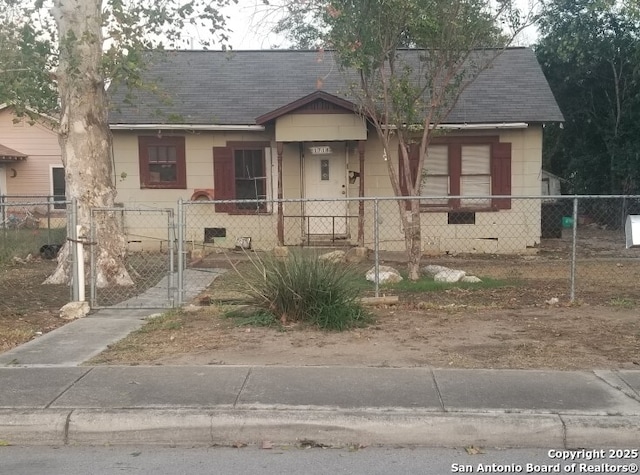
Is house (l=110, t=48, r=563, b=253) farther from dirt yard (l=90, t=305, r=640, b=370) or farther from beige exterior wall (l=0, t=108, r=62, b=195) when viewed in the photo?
beige exterior wall (l=0, t=108, r=62, b=195)

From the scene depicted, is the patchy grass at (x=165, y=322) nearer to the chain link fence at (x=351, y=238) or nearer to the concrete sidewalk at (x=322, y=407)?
the concrete sidewalk at (x=322, y=407)

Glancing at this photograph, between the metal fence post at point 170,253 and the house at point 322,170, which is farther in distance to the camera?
the house at point 322,170

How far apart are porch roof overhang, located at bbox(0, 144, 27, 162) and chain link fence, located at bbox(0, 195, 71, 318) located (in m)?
3.21

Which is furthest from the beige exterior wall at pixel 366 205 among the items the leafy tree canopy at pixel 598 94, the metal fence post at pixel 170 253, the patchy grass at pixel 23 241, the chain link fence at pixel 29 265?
the leafy tree canopy at pixel 598 94

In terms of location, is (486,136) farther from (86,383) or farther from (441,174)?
(86,383)

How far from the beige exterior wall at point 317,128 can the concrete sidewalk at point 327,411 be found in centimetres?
961

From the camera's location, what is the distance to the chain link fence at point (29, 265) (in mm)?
9456

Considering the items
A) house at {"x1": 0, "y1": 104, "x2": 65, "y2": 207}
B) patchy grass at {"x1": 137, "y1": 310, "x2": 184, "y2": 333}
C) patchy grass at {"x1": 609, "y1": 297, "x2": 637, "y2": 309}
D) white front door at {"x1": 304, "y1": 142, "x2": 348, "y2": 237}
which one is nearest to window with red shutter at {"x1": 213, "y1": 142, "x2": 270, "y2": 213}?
white front door at {"x1": 304, "y1": 142, "x2": 348, "y2": 237}

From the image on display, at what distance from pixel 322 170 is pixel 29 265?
6.95 m

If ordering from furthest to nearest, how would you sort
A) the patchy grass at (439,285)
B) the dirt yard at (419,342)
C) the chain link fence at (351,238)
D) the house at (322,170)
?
the house at (322,170)
the chain link fence at (351,238)
the patchy grass at (439,285)
the dirt yard at (419,342)

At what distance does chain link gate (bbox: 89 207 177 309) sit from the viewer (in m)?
9.11

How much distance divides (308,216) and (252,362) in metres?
8.87

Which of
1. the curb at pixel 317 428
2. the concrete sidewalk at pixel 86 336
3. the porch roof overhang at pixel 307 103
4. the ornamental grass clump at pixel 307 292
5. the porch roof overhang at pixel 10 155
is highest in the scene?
the porch roof overhang at pixel 307 103

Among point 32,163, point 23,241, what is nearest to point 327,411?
point 23,241
